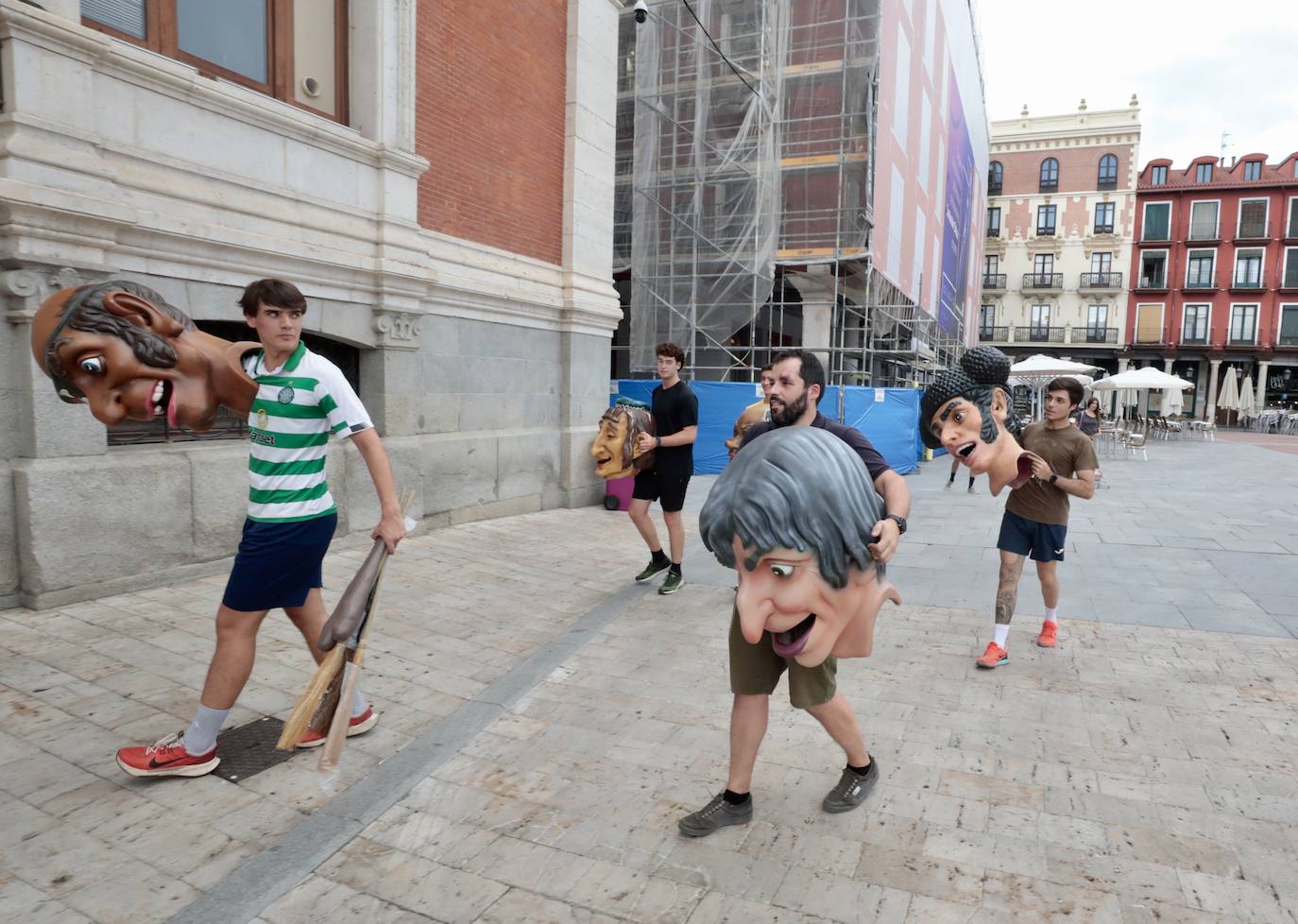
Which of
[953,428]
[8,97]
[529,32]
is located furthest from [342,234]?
[953,428]

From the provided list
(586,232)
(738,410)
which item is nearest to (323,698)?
(586,232)

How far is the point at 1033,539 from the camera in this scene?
491 centimetres

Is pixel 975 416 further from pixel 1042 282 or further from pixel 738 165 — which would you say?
pixel 1042 282

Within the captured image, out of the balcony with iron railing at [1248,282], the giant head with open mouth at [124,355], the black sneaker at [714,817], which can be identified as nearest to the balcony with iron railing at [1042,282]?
the balcony with iron railing at [1248,282]

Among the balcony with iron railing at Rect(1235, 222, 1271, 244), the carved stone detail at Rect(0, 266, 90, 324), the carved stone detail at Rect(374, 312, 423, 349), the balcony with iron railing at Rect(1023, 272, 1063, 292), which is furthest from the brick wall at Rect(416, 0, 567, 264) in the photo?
the balcony with iron railing at Rect(1235, 222, 1271, 244)

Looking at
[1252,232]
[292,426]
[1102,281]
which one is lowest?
[292,426]

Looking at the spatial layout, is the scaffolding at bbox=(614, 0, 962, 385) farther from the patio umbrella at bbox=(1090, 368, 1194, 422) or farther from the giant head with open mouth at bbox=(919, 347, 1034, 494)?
the patio umbrella at bbox=(1090, 368, 1194, 422)

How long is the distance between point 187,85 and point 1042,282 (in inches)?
1964

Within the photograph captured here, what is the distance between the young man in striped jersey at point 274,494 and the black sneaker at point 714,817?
1.50 m

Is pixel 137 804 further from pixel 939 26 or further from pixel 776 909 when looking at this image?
pixel 939 26

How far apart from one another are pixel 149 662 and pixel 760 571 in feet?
11.6

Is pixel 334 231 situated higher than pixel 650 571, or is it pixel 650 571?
pixel 334 231

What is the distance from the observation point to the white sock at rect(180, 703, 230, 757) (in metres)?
3.16

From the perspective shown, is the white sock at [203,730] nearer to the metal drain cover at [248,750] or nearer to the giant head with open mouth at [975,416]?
the metal drain cover at [248,750]
